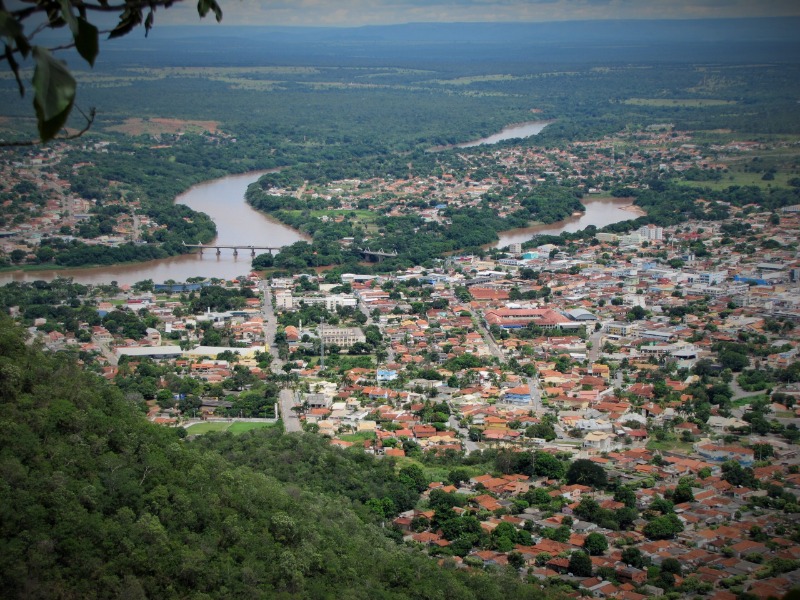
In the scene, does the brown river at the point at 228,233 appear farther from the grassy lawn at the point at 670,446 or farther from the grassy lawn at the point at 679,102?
the grassy lawn at the point at 679,102

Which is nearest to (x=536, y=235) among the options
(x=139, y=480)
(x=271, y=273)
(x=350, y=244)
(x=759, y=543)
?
(x=350, y=244)

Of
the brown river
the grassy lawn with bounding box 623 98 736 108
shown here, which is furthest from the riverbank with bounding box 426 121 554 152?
the brown river

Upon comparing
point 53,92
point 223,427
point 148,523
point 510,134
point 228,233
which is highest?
point 53,92

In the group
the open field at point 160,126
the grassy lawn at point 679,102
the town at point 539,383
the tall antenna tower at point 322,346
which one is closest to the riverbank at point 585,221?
the town at point 539,383

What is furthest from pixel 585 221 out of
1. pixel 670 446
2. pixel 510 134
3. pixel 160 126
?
pixel 160 126

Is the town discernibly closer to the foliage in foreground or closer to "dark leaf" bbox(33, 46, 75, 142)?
the foliage in foreground

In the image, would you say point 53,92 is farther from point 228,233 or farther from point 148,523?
point 228,233
